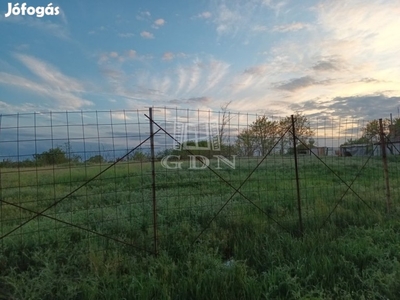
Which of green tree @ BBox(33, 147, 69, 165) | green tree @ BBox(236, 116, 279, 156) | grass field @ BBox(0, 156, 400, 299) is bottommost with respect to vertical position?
grass field @ BBox(0, 156, 400, 299)

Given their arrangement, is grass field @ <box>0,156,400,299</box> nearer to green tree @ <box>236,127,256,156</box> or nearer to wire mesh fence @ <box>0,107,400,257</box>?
wire mesh fence @ <box>0,107,400,257</box>

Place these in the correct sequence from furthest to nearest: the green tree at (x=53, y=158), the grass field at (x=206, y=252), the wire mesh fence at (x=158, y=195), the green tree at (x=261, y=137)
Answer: the green tree at (x=261, y=137), the green tree at (x=53, y=158), the wire mesh fence at (x=158, y=195), the grass field at (x=206, y=252)

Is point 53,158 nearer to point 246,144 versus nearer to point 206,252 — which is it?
point 206,252

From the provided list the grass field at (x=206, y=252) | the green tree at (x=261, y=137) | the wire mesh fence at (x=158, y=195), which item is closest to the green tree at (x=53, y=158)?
the wire mesh fence at (x=158, y=195)

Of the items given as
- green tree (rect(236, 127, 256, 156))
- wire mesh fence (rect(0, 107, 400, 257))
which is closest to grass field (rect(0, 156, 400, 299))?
wire mesh fence (rect(0, 107, 400, 257))

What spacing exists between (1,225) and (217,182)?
6.07 meters

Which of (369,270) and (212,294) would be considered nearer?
(212,294)

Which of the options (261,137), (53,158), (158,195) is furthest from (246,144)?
(53,158)

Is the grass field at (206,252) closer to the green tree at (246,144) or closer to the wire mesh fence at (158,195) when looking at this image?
the wire mesh fence at (158,195)

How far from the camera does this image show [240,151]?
7.68 metres

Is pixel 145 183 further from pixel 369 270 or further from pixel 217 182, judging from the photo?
pixel 369 270

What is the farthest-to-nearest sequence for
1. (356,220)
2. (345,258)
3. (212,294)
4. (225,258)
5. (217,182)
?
(217,182) < (356,220) < (225,258) < (345,258) < (212,294)

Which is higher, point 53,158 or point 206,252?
point 53,158

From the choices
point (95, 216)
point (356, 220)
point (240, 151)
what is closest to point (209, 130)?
point (240, 151)
